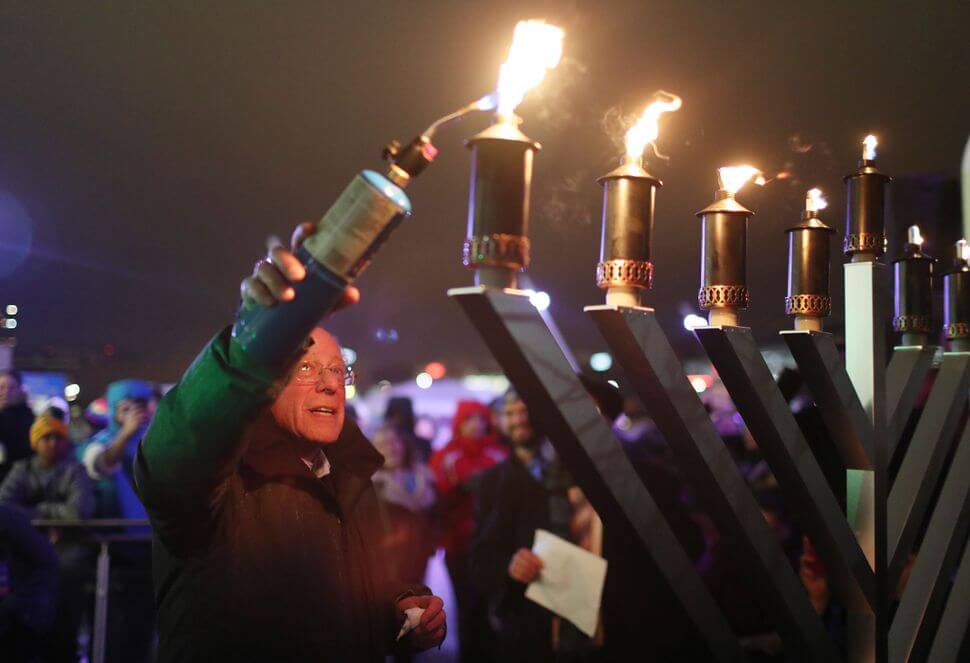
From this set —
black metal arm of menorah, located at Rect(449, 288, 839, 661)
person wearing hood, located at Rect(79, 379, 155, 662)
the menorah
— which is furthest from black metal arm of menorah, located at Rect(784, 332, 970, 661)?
person wearing hood, located at Rect(79, 379, 155, 662)

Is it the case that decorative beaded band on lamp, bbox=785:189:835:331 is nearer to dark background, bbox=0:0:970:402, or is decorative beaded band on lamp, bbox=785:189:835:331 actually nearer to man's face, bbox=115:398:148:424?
dark background, bbox=0:0:970:402

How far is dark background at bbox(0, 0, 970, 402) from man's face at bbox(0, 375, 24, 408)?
1633 millimetres

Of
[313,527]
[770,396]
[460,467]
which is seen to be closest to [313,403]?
[313,527]

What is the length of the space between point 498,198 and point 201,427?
508mm

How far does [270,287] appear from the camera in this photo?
1.01m

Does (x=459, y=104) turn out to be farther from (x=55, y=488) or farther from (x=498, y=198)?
(x=498, y=198)

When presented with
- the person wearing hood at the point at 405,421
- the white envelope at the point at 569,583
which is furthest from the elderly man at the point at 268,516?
the person wearing hood at the point at 405,421

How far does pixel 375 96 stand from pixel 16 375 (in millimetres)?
2405

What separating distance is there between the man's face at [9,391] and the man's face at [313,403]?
3.24 m

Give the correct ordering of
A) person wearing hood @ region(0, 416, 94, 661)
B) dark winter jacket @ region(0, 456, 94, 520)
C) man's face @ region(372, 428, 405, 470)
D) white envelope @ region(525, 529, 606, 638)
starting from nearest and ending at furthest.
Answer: white envelope @ region(525, 529, 606, 638), person wearing hood @ region(0, 416, 94, 661), dark winter jacket @ region(0, 456, 94, 520), man's face @ region(372, 428, 405, 470)

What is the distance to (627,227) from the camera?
Result: 56.1 inches

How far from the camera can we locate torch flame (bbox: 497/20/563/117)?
1208 mm

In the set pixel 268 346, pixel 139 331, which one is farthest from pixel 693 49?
pixel 139 331

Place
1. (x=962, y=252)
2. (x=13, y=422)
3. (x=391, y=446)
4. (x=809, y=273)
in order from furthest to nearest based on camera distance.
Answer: (x=391, y=446), (x=13, y=422), (x=962, y=252), (x=809, y=273)
